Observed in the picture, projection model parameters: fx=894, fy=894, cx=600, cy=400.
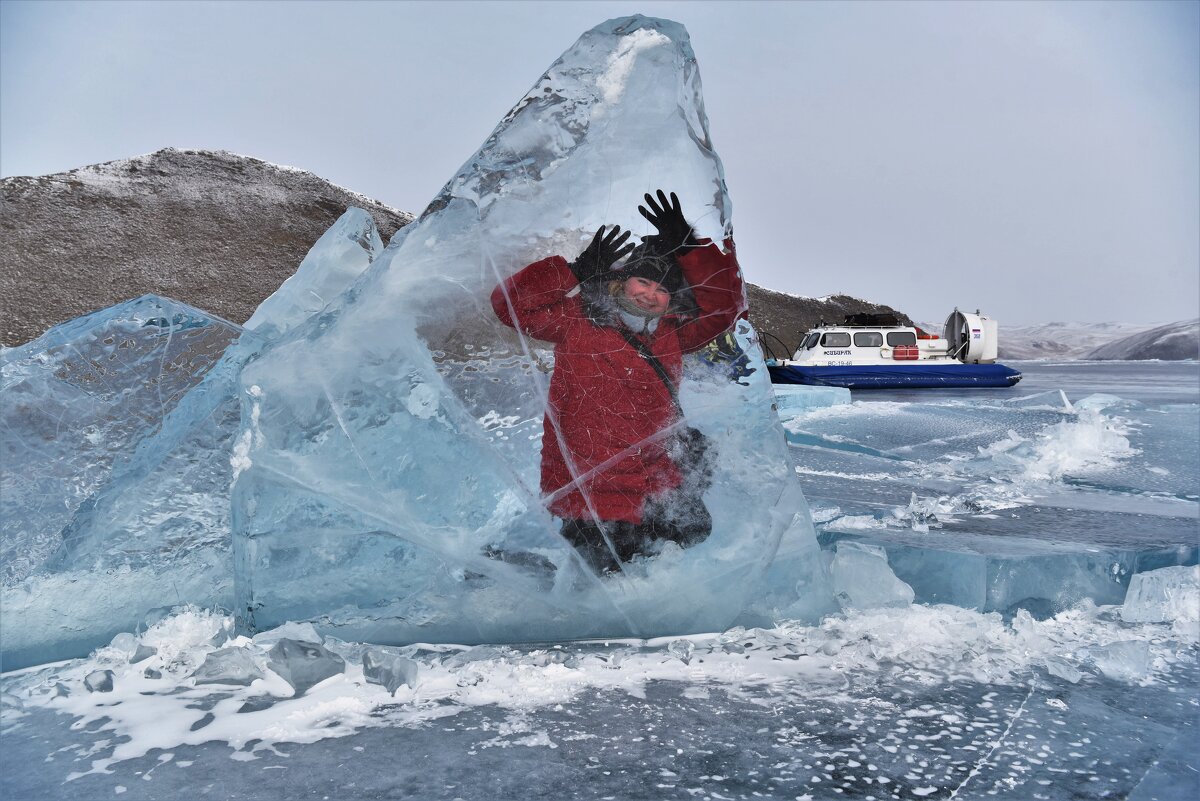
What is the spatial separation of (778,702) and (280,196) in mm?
33496

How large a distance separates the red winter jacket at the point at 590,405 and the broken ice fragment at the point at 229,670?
0.83m

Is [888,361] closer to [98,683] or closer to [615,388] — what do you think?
[615,388]

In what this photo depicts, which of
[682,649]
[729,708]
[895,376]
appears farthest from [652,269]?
[895,376]

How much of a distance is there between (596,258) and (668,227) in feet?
0.71

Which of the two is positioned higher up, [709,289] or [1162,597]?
[709,289]

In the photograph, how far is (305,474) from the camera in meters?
2.33

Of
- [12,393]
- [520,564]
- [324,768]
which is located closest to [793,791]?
[324,768]

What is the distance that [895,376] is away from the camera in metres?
15.6

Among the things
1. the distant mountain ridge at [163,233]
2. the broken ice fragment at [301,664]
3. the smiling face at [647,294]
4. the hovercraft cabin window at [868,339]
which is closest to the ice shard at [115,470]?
the broken ice fragment at [301,664]

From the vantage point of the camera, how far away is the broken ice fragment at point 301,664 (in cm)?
204

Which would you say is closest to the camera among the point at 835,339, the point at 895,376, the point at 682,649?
the point at 682,649

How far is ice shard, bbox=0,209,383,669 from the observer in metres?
2.45

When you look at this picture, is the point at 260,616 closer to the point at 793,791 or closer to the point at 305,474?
the point at 305,474

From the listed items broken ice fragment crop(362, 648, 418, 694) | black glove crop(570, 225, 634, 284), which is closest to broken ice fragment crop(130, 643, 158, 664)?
broken ice fragment crop(362, 648, 418, 694)
